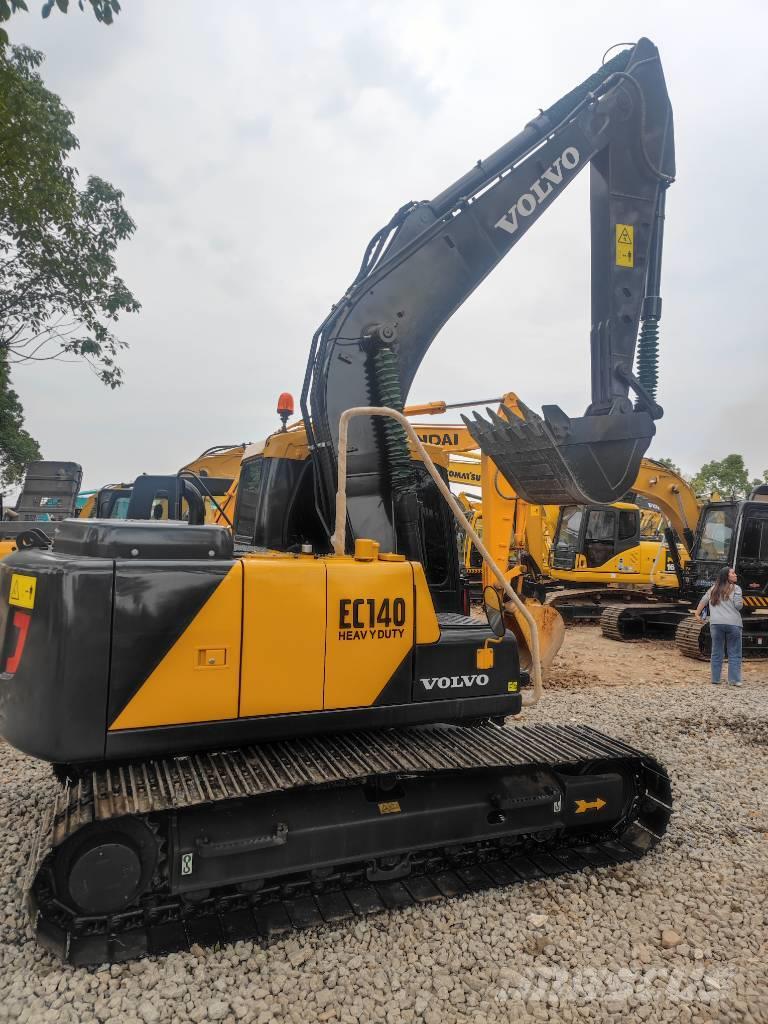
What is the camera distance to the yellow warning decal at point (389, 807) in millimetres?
3340

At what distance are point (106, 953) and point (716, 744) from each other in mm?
5059

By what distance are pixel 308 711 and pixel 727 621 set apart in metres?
7.34

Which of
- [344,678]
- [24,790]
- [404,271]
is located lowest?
[24,790]

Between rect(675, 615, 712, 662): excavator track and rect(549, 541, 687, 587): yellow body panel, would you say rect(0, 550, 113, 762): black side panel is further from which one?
rect(549, 541, 687, 587): yellow body panel

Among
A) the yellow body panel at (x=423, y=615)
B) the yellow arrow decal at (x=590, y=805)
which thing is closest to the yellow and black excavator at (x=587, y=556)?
the yellow arrow decal at (x=590, y=805)

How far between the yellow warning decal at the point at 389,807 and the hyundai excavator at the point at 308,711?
0.02 metres

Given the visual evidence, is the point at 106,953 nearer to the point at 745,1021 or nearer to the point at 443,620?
the point at 443,620

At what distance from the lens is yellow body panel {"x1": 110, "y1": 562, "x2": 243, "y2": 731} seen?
9.45 ft

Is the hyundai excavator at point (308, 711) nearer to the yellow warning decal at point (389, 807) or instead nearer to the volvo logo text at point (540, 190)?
the yellow warning decal at point (389, 807)

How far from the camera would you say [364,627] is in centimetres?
331

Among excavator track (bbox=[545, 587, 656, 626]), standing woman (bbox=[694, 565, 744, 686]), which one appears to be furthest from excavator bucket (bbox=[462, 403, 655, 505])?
excavator track (bbox=[545, 587, 656, 626])

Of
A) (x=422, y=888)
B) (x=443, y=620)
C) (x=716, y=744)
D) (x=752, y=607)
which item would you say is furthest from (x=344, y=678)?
(x=752, y=607)

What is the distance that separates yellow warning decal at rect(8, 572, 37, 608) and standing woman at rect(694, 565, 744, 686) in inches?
327

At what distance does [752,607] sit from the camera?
37.5 feet
